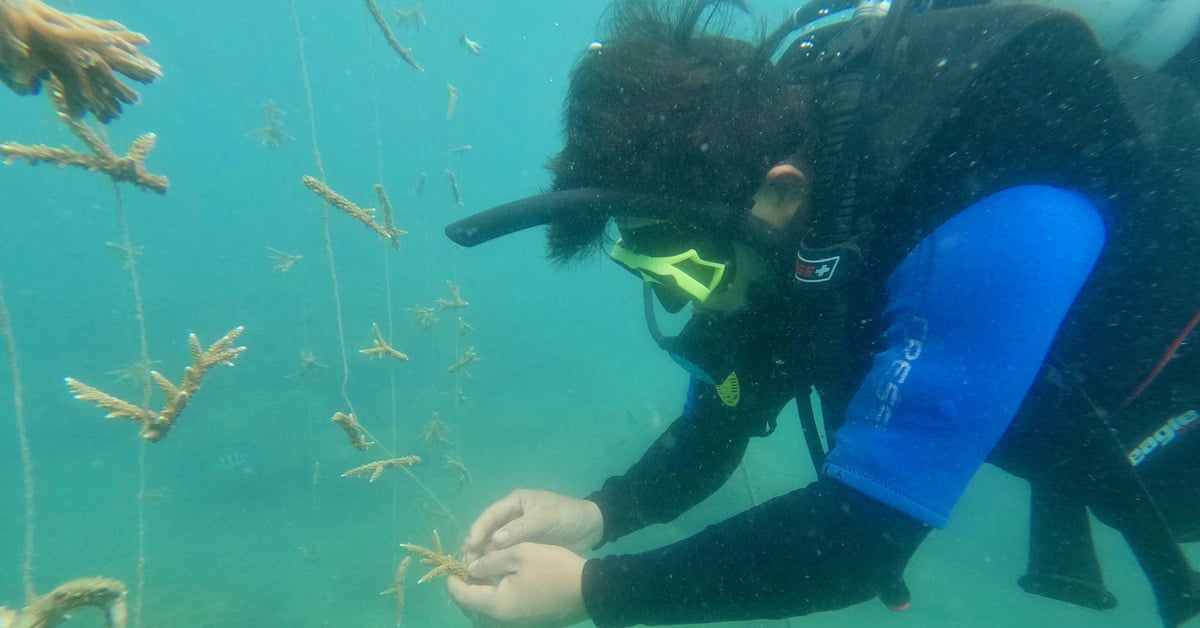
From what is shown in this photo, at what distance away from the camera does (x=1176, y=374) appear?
83.4 inches

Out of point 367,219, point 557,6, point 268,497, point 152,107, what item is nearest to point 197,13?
point 152,107

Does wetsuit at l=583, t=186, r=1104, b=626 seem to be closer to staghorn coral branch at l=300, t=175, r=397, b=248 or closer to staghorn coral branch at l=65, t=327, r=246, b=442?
staghorn coral branch at l=65, t=327, r=246, b=442

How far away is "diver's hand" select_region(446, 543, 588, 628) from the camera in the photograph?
204 cm

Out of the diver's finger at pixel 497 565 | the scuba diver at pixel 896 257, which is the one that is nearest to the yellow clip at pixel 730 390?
the scuba diver at pixel 896 257

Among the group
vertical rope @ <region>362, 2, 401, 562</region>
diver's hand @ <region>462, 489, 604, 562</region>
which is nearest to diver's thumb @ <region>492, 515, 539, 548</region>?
diver's hand @ <region>462, 489, 604, 562</region>

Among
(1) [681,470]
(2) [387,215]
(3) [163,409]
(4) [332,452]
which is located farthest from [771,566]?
(4) [332,452]

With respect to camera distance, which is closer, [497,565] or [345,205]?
[497,565]

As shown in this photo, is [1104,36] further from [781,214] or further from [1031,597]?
[1031,597]

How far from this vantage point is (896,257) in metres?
1.87

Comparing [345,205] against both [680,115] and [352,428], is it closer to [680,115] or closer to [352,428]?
[352,428]

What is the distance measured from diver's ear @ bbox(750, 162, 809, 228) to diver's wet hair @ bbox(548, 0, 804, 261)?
5cm

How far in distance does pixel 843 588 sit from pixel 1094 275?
4.26ft

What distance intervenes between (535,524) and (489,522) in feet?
0.68

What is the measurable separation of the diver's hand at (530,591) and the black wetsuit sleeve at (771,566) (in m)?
0.09
